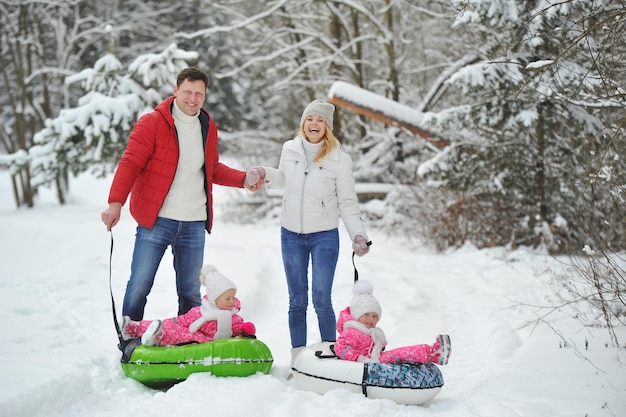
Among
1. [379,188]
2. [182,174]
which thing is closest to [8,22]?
[379,188]

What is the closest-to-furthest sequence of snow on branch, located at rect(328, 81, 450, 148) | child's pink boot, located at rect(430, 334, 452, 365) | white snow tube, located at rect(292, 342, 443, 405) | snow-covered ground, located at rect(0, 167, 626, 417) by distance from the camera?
snow-covered ground, located at rect(0, 167, 626, 417) → white snow tube, located at rect(292, 342, 443, 405) → child's pink boot, located at rect(430, 334, 452, 365) → snow on branch, located at rect(328, 81, 450, 148)

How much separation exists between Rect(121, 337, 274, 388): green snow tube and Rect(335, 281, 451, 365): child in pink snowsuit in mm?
547

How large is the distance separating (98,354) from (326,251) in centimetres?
175

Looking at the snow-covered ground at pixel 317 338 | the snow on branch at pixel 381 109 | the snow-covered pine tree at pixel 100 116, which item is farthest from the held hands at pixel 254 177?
the snow-covered pine tree at pixel 100 116

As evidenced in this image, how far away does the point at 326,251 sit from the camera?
417 cm

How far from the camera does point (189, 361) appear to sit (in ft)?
11.9

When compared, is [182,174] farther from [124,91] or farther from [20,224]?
[20,224]

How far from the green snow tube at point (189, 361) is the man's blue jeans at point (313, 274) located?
1.91ft

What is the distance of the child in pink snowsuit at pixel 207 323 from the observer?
12.7 ft

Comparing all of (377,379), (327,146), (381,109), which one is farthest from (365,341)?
(381,109)

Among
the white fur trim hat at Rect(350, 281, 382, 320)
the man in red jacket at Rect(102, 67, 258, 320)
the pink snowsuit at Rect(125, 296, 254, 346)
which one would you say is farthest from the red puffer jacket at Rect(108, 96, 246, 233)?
the white fur trim hat at Rect(350, 281, 382, 320)

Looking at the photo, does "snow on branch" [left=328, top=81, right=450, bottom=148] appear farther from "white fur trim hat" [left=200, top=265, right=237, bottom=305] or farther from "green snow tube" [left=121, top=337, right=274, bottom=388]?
"green snow tube" [left=121, top=337, right=274, bottom=388]

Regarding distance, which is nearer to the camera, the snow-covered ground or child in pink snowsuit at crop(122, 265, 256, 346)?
the snow-covered ground

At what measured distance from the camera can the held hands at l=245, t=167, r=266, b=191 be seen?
4310 mm
